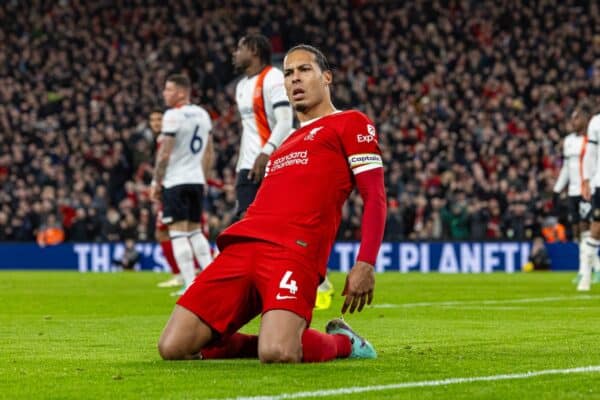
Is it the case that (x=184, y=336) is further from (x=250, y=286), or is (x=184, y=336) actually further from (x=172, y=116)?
(x=172, y=116)

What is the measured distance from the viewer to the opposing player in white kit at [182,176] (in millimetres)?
14094

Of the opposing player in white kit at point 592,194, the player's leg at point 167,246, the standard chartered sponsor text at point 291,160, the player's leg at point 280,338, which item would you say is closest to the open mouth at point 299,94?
the standard chartered sponsor text at point 291,160

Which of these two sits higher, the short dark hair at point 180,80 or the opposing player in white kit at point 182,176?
the short dark hair at point 180,80

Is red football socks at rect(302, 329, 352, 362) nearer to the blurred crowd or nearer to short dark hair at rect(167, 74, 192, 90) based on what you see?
short dark hair at rect(167, 74, 192, 90)

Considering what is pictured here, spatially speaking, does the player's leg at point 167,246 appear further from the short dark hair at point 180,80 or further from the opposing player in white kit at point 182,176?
the short dark hair at point 180,80

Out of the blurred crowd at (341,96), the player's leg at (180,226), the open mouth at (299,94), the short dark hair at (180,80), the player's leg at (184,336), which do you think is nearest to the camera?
the player's leg at (184,336)

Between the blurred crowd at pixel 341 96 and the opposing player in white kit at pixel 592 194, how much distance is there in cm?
987

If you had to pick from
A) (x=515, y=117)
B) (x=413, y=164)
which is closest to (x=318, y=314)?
(x=413, y=164)

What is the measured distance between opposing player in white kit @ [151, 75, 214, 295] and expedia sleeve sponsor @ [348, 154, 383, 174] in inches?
283

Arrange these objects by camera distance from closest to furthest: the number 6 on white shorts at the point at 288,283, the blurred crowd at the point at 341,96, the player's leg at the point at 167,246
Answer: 1. the number 6 on white shorts at the point at 288,283
2. the player's leg at the point at 167,246
3. the blurred crowd at the point at 341,96

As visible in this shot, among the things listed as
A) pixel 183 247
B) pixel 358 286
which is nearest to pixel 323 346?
pixel 358 286

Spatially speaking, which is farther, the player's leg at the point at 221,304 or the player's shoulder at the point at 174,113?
the player's shoulder at the point at 174,113

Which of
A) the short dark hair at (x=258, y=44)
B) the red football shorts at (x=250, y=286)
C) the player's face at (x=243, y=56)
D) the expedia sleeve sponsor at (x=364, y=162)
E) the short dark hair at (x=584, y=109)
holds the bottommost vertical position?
the red football shorts at (x=250, y=286)

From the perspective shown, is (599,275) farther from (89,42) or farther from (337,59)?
(89,42)
